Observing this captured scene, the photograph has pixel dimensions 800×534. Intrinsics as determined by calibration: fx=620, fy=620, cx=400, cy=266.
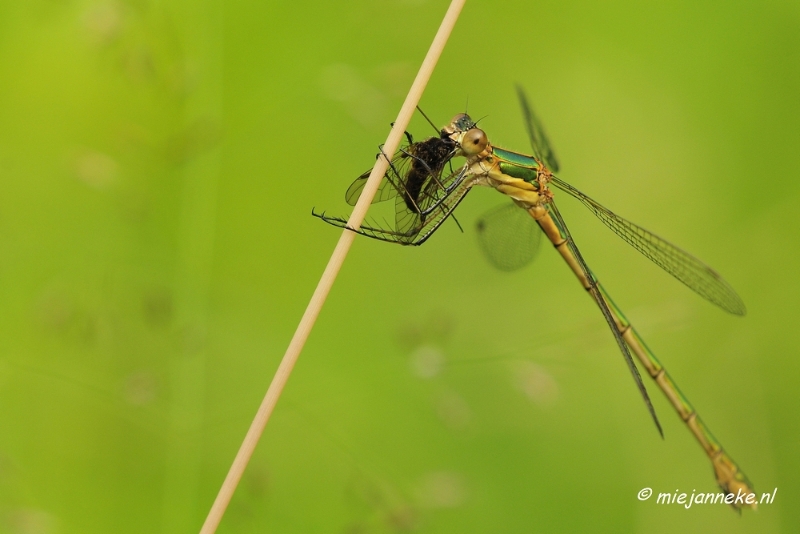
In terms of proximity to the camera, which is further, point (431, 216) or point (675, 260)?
point (675, 260)

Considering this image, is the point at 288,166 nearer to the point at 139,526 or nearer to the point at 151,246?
the point at 151,246

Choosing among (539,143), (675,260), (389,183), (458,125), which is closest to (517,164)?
(539,143)

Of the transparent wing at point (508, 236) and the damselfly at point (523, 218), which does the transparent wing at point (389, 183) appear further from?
the transparent wing at point (508, 236)

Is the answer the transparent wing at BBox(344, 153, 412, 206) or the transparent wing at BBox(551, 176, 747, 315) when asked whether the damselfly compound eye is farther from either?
the transparent wing at BBox(551, 176, 747, 315)

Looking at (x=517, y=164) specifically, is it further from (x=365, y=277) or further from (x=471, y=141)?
(x=365, y=277)

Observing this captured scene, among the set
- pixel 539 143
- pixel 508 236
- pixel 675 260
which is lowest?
pixel 675 260

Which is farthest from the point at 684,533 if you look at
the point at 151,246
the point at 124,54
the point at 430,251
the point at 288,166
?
the point at 124,54

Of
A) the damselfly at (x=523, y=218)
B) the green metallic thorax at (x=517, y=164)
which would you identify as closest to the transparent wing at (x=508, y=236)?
the damselfly at (x=523, y=218)
